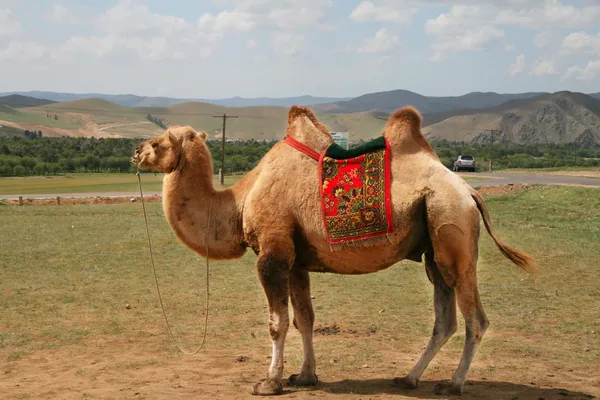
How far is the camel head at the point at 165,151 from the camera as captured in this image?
7.98m

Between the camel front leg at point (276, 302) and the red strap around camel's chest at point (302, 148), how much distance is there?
1.06 metres

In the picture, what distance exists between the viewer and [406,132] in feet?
25.0

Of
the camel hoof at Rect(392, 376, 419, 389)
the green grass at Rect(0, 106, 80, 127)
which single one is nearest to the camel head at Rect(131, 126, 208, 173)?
the camel hoof at Rect(392, 376, 419, 389)

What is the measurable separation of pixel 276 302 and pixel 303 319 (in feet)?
2.01

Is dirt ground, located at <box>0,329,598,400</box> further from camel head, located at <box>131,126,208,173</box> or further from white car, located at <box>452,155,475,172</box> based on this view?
white car, located at <box>452,155,475,172</box>

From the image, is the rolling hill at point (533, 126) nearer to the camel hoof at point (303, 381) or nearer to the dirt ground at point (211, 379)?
the dirt ground at point (211, 379)

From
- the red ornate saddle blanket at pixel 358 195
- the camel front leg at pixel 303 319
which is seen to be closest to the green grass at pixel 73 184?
the camel front leg at pixel 303 319

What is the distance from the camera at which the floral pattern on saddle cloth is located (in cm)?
725

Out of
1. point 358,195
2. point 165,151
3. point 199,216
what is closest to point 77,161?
point 165,151

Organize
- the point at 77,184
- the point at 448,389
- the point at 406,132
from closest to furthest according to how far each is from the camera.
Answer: the point at 448,389 → the point at 406,132 → the point at 77,184

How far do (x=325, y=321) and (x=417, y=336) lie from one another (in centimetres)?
144

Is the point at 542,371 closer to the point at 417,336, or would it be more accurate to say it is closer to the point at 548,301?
the point at 417,336

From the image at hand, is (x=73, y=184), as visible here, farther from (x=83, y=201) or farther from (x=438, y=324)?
(x=438, y=324)

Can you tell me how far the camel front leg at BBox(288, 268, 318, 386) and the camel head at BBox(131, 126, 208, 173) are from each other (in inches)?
66.0
